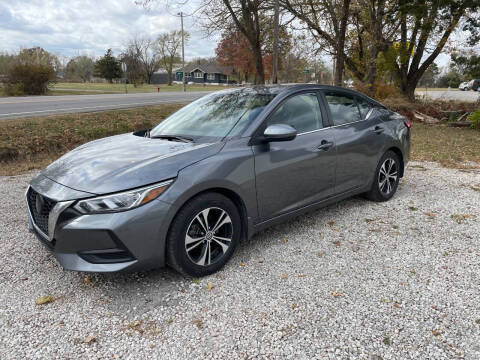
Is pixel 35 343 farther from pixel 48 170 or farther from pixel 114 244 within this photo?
pixel 48 170

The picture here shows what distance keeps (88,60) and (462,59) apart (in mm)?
74487

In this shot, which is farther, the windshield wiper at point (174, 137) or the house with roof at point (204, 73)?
the house with roof at point (204, 73)

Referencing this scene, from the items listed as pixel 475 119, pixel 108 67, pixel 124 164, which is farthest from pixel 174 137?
pixel 108 67

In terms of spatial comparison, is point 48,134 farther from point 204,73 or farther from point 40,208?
point 204,73

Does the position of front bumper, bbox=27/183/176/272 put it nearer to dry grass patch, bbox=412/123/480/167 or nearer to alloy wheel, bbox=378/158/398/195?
alloy wheel, bbox=378/158/398/195

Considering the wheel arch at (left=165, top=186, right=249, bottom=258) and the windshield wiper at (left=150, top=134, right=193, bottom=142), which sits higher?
the windshield wiper at (left=150, top=134, right=193, bottom=142)

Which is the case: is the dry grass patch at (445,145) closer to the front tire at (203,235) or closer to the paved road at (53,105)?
the front tire at (203,235)

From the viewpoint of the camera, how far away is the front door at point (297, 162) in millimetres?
3330

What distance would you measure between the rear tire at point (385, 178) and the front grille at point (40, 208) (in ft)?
12.3

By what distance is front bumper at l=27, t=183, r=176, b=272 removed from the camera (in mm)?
2520

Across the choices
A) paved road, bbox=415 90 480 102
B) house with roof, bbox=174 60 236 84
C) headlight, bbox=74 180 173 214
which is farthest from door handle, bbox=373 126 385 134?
house with roof, bbox=174 60 236 84

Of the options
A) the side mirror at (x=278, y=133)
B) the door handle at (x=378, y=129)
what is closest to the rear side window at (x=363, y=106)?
the door handle at (x=378, y=129)

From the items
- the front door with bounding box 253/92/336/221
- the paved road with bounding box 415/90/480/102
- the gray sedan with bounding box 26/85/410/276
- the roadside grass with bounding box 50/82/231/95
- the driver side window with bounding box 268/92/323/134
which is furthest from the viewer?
the roadside grass with bounding box 50/82/231/95

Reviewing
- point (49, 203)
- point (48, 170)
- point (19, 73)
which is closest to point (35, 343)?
point (49, 203)
